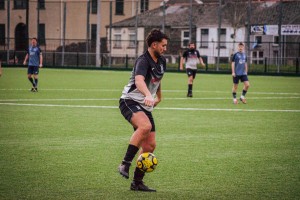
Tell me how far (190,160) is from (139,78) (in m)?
2.75

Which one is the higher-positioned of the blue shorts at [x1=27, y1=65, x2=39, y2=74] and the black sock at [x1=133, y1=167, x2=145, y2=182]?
the blue shorts at [x1=27, y1=65, x2=39, y2=74]

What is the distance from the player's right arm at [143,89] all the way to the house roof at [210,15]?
41189 mm

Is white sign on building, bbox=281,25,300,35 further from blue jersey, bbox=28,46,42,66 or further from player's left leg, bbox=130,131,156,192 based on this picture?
player's left leg, bbox=130,131,156,192

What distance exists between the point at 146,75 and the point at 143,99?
310mm

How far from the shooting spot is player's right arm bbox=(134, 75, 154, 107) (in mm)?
7426

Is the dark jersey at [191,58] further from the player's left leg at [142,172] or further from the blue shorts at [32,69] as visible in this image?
the player's left leg at [142,172]

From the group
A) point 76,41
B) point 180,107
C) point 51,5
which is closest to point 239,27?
point 76,41

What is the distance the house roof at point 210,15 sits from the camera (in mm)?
49609

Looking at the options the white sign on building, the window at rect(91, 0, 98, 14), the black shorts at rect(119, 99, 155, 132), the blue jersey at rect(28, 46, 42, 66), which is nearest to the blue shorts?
the blue jersey at rect(28, 46, 42, 66)

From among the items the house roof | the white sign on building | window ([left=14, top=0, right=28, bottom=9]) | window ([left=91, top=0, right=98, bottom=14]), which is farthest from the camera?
window ([left=14, top=0, right=28, bottom=9])

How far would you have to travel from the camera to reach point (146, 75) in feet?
25.8

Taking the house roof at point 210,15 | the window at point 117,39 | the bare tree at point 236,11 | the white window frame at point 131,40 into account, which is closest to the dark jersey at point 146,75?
the house roof at point 210,15

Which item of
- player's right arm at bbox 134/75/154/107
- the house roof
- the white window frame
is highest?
the house roof

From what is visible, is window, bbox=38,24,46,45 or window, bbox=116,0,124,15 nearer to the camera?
window, bbox=38,24,46,45
